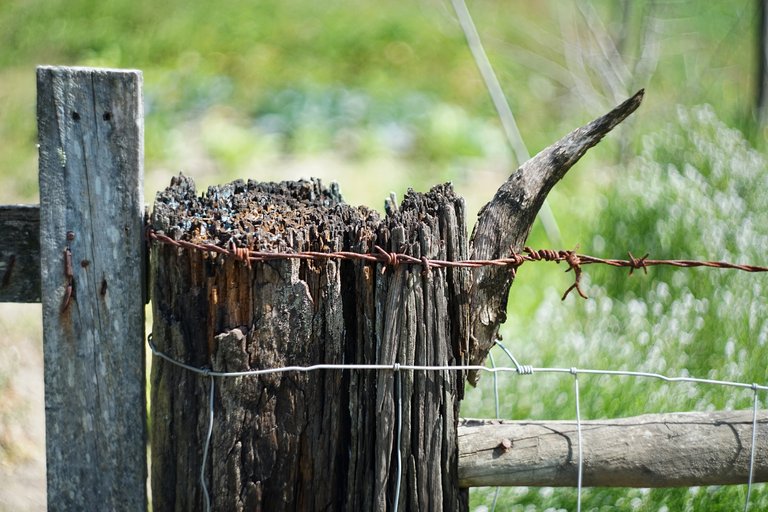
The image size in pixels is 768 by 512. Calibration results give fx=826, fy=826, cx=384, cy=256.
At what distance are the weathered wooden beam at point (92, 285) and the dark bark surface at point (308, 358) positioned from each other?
0.06m

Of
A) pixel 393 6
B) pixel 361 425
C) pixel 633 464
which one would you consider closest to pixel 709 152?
pixel 633 464

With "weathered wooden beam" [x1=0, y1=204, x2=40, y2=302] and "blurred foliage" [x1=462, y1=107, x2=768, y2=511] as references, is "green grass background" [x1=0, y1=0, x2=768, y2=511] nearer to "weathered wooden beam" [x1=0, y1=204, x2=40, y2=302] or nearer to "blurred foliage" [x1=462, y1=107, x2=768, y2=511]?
"blurred foliage" [x1=462, y1=107, x2=768, y2=511]

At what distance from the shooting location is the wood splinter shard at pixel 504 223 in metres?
2.02

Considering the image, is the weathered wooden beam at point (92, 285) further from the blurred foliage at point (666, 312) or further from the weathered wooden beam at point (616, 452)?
the blurred foliage at point (666, 312)

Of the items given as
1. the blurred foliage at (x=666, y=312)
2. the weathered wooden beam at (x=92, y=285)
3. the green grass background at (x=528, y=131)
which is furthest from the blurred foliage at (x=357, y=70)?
the weathered wooden beam at (x=92, y=285)

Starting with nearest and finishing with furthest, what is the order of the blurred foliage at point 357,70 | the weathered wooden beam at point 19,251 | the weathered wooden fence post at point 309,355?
1. the weathered wooden fence post at point 309,355
2. the weathered wooden beam at point 19,251
3. the blurred foliage at point 357,70

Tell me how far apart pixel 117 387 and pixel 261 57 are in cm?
964

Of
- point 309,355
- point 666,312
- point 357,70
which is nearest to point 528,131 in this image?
point 357,70

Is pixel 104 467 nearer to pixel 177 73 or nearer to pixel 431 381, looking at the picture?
pixel 431 381

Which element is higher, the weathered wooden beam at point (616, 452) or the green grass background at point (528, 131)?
the green grass background at point (528, 131)

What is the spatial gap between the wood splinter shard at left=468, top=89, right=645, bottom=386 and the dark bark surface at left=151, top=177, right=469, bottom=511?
0.24 feet

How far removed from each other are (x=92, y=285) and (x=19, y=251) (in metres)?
0.23

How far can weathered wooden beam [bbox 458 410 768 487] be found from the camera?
1988 millimetres

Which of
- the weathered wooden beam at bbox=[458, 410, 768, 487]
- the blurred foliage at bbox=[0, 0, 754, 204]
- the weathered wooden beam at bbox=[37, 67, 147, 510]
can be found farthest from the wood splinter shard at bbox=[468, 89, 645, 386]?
the blurred foliage at bbox=[0, 0, 754, 204]
